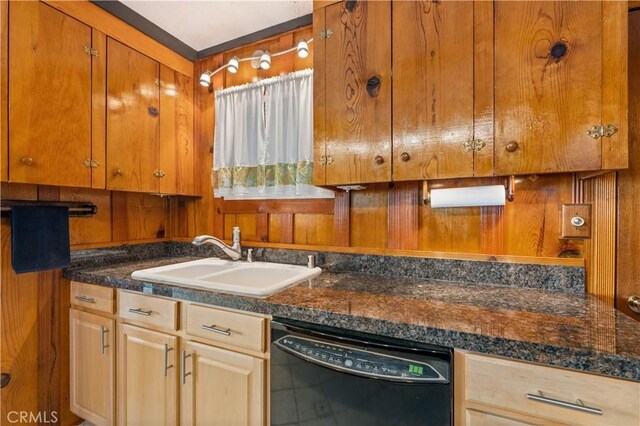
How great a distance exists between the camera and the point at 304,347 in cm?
101

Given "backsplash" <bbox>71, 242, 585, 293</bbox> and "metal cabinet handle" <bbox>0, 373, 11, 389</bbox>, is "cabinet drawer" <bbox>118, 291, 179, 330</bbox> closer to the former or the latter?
"backsplash" <bbox>71, 242, 585, 293</bbox>

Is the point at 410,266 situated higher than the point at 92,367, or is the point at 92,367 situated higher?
the point at 410,266

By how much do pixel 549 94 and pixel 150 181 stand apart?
207 cm

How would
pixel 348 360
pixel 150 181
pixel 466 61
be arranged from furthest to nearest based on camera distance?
pixel 150 181
pixel 466 61
pixel 348 360

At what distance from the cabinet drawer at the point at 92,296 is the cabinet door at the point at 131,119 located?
1.82 feet

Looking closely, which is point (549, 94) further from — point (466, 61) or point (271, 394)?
point (271, 394)

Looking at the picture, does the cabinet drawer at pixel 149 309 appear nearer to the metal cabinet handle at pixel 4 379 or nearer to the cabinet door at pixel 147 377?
the cabinet door at pixel 147 377

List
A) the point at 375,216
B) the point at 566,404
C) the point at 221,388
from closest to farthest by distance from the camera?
Result: the point at 566,404 < the point at 221,388 < the point at 375,216

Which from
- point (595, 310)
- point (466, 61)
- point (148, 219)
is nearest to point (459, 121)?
point (466, 61)

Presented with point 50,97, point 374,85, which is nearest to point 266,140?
point 374,85

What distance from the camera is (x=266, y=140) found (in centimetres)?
189

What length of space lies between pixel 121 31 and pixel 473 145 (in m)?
1.98

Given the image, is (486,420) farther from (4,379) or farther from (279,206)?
(4,379)

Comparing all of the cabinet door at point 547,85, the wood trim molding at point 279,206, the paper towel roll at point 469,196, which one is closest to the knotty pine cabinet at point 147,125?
the wood trim molding at point 279,206
